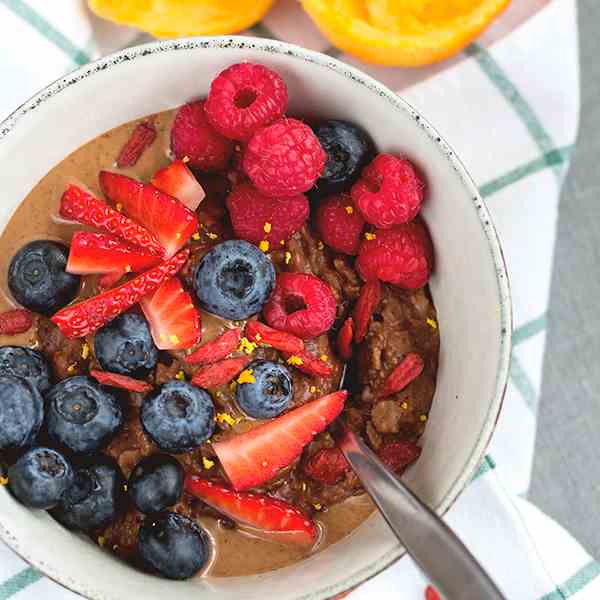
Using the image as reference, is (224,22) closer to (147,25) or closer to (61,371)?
(147,25)

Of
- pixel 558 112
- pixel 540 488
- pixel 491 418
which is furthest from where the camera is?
A: pixel 540 488

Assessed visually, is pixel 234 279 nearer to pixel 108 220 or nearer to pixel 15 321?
pixel 108 220

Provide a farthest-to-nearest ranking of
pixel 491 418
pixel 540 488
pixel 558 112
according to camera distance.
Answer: pixel 540 488, pixel 558 112, pixel 491 418

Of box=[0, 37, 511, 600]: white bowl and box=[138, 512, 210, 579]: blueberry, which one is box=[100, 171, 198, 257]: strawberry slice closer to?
box=[0, 37, 511, 600]: white bowl

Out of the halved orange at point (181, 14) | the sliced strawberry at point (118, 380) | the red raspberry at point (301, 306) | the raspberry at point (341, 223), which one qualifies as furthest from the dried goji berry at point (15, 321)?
the halved orange at point (181, 14)

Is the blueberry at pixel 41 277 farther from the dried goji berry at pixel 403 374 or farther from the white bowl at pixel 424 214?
the dried goji berry at pixel 403 374

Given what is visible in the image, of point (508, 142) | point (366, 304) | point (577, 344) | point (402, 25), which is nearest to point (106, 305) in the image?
point (366, 304)

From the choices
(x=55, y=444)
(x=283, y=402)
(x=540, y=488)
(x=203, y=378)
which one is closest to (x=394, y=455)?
(x=283, y=402)

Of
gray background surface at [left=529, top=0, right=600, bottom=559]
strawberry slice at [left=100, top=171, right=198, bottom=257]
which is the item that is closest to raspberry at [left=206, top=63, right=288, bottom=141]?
strawberry slice at [left=100, top=171, right=198, bottom=257]
